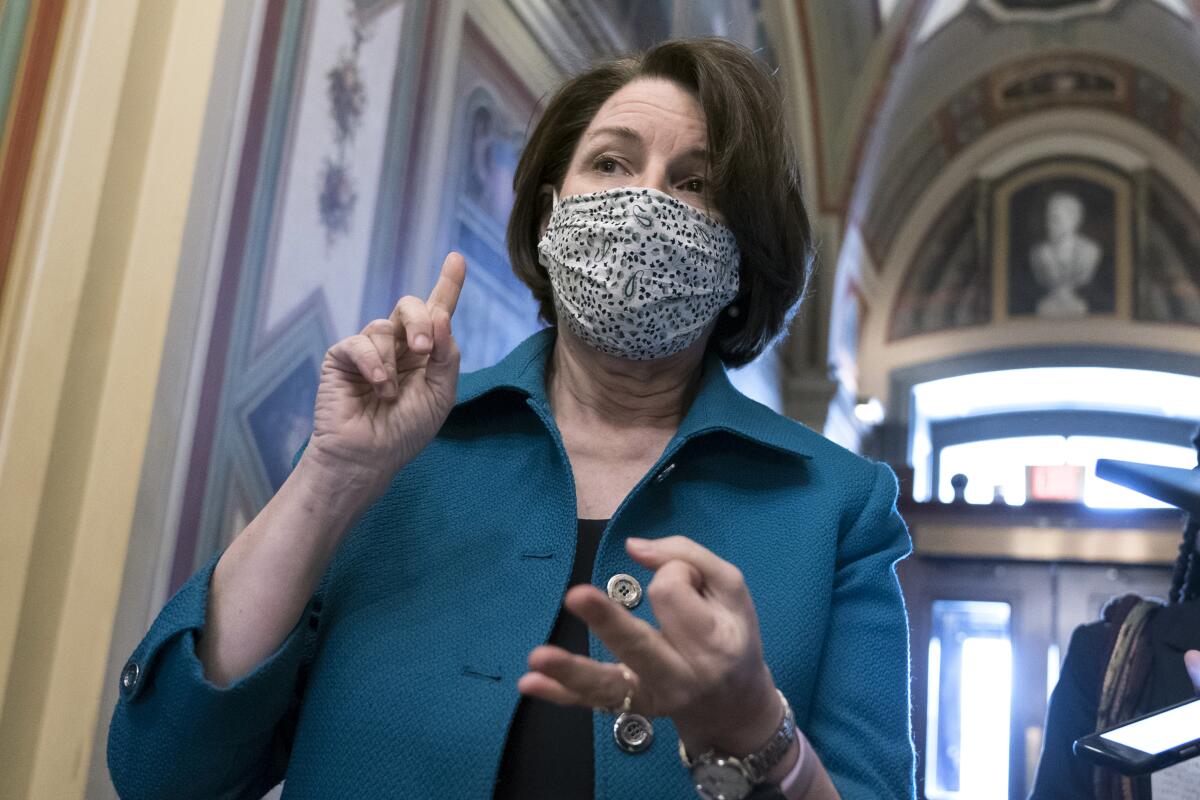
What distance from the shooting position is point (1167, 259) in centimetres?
1287

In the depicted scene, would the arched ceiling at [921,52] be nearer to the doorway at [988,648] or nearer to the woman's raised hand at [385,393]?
the doorway at [988,648]

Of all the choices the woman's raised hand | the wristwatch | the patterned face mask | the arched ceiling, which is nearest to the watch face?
the wristwatch

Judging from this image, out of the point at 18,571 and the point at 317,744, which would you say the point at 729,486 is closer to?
the point at 317,744

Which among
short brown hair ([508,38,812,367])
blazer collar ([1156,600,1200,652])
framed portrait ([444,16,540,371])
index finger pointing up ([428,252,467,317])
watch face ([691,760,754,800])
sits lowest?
watch face ([691,760,754,800])

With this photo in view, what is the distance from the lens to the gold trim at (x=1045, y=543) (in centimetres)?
764

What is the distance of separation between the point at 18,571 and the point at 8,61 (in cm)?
91

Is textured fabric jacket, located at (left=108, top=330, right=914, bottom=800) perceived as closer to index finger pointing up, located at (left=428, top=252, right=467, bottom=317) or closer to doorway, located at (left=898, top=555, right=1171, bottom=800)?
index finger pointing up, located at (left=428, top=252, right=467, bottom=317)

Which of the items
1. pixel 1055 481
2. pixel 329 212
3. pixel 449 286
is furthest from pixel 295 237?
pixel 1055 481

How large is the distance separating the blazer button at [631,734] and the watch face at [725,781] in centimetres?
21

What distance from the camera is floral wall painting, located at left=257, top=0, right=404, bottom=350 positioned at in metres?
2.92

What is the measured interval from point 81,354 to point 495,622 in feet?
4.14

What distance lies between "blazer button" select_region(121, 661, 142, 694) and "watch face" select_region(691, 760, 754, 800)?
26.8 inches

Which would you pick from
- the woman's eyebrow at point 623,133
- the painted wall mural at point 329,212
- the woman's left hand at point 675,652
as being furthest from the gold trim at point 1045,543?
the woman's left hand at point 675,652

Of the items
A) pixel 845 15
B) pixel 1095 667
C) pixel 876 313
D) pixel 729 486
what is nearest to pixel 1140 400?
pixel 876 313
